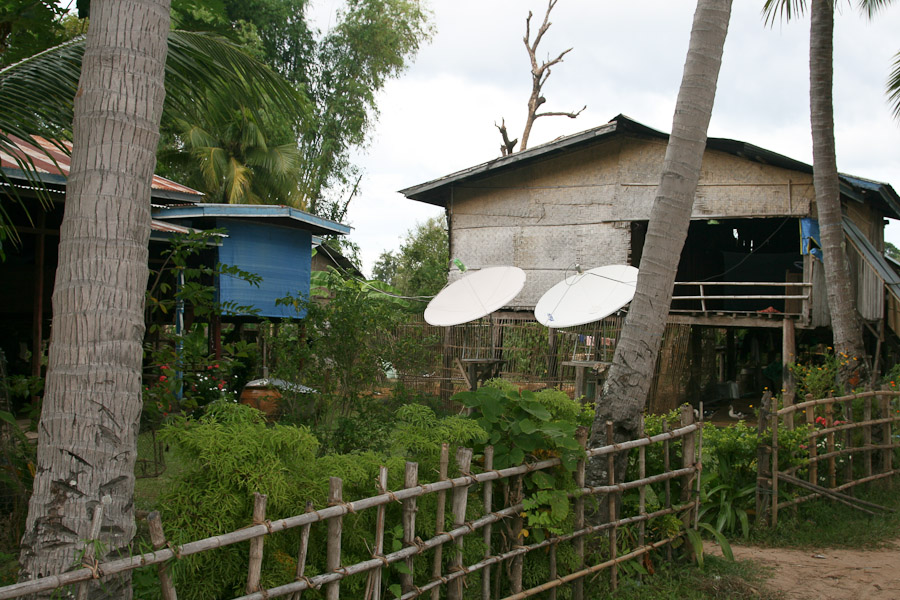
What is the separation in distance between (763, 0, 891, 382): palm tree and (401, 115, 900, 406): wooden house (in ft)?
8.66

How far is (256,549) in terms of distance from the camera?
265 centimetres

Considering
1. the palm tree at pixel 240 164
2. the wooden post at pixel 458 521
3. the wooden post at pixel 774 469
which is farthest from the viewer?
the palm tree at pixel 240 164

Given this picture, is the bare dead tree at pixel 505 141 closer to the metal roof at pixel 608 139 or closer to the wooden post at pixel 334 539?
the metal roof at pixel 608 139

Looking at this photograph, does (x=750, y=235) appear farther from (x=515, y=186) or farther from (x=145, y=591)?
(x=145, y=591)

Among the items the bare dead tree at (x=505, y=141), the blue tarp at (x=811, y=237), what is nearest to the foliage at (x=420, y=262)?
the bare dead tree at (x=505, y=141)

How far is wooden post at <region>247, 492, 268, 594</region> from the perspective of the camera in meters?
2.63

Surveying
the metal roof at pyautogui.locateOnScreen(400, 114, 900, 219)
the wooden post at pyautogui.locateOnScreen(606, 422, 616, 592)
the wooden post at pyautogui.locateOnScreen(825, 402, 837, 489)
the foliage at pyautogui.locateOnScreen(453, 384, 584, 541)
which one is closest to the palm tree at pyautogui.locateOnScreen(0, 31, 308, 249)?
the foliage at pyautogui.locateOnScreen(453, 384, 584, 541)

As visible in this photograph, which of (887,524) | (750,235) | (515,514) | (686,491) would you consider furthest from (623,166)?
(515,514)

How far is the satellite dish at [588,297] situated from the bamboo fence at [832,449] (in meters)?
3.60

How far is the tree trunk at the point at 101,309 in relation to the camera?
2.30m

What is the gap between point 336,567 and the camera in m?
2.91

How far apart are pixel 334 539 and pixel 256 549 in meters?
0.36

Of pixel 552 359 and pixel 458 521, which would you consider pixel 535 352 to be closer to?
pixel 552 359

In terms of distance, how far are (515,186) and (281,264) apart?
5.57 metres
